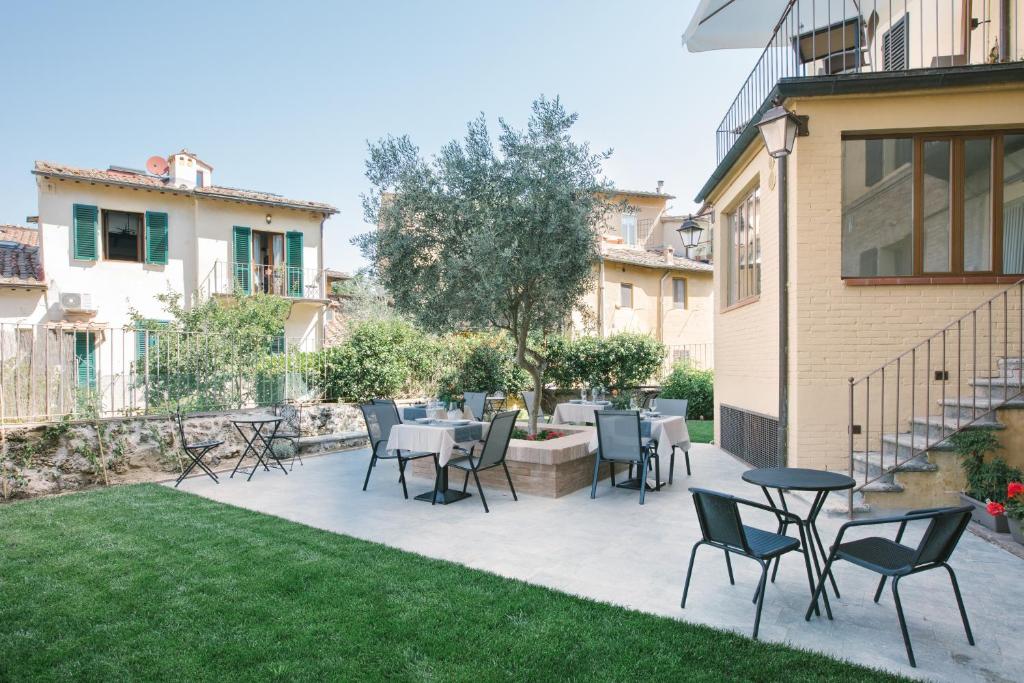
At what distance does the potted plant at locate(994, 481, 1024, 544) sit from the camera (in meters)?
4.27

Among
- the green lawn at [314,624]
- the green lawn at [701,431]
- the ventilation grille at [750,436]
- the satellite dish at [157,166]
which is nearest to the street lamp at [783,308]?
the ventilation grille at [750,436]

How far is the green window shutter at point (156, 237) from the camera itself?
15.3m

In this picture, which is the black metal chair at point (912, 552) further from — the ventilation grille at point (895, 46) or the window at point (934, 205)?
the ventilation grille at point (895, 46)

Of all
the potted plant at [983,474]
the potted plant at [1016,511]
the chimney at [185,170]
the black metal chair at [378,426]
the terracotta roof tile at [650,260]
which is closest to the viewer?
the potted plant at [1016,511]

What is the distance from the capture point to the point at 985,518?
4766mm

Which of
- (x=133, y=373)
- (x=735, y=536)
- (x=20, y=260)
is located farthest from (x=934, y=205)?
(x=20, y=260)

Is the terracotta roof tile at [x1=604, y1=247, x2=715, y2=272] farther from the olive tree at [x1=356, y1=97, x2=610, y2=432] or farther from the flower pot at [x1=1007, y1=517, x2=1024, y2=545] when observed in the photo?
the flower pot at [x1=1007, y1=517, x2=1024, y2=545]

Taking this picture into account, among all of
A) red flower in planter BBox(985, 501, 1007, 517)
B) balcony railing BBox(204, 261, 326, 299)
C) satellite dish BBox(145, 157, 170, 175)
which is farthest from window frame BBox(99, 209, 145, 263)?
red flower in planter BBox(985, 501, 1007, 517)

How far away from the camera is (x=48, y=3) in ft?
30.2

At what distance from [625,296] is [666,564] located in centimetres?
1764

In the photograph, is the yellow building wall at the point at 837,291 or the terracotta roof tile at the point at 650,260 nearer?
the yellow building wall at the point at 837,291

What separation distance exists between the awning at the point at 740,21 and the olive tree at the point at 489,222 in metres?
3.09

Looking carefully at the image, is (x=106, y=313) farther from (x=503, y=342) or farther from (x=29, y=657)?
(x=29, y=657)

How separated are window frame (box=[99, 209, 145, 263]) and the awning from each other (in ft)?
46.7
